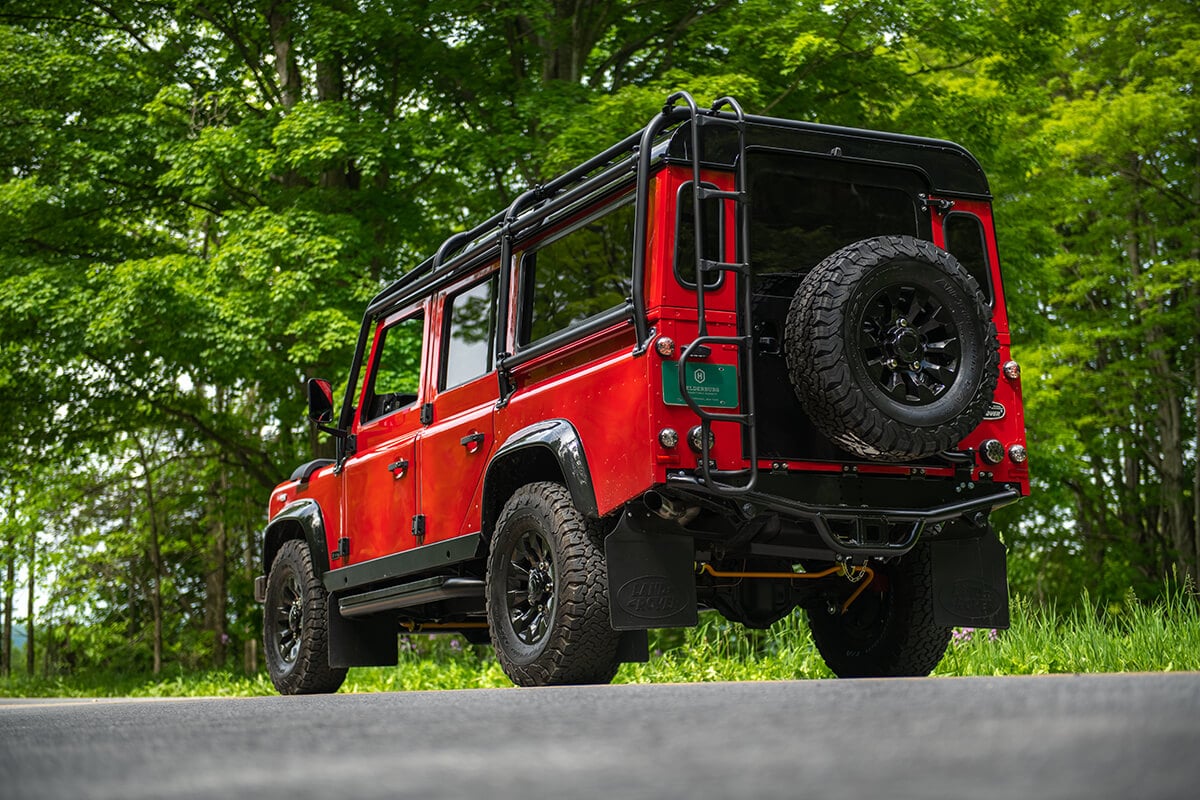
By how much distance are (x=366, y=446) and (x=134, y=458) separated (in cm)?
1836

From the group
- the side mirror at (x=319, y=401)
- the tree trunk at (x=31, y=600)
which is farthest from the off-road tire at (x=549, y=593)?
the tree trunk at (x=31, y=600)

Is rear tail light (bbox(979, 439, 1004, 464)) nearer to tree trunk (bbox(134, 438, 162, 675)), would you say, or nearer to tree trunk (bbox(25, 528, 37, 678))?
tree trunk (bbox(134, 438, 162, 675))

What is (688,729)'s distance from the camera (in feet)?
11.7

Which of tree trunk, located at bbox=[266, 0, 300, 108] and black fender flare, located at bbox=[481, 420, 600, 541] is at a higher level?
tree trunk, located at bbox=[266, 0, 300, 108]

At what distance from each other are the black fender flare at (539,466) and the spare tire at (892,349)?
110 cm

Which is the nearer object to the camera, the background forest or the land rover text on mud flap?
the land rover text on mud flap

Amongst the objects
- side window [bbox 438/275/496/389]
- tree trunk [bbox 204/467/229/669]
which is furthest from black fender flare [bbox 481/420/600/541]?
tree trunk [bbox 204/467/229/669]

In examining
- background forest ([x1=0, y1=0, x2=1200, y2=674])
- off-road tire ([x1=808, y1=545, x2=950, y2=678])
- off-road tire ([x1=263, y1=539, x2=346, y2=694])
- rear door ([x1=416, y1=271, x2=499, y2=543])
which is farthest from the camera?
background forest ([x1=0, y1=0, x2=1200, y2=674])

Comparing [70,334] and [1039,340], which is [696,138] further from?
[1039,340]

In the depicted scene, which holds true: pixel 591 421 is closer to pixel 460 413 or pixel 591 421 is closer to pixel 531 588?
pixel 531 588

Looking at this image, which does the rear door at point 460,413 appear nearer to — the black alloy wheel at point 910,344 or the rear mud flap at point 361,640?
the rear mud flap at point 361,640

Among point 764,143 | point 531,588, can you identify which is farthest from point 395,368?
point 764,143

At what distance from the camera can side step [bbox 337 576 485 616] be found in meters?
7.78

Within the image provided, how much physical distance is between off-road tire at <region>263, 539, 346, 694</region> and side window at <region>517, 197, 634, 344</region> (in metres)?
3.13
